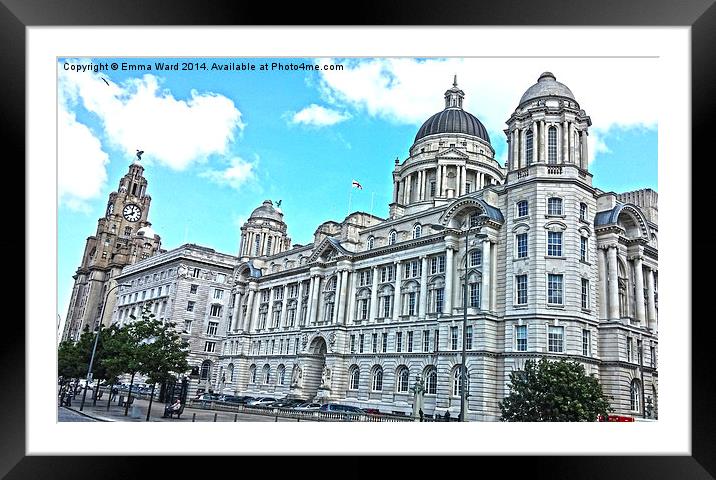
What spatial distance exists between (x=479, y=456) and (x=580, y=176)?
86.7 ft

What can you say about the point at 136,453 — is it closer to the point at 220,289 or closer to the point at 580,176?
the point at 580,176

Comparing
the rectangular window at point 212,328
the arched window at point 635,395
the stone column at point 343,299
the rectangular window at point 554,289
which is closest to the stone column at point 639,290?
the arched window at point 635,395

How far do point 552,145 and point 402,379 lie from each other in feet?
69.1

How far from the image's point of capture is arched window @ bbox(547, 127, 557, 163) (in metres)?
40.2

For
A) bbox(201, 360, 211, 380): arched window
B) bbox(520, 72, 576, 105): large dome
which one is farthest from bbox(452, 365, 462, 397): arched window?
bbox(201, 360, 211, 380): arched window

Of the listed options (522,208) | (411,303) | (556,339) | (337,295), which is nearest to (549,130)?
(522,208)

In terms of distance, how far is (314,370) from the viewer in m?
54.7

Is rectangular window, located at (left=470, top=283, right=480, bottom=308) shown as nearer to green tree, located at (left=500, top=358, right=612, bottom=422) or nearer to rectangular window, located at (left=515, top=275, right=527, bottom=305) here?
rectangular window, located at (left=515, top=275, right=527, bottom=305)

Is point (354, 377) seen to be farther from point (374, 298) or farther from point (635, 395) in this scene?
point (635, 395)

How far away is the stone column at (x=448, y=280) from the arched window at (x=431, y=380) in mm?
4596
